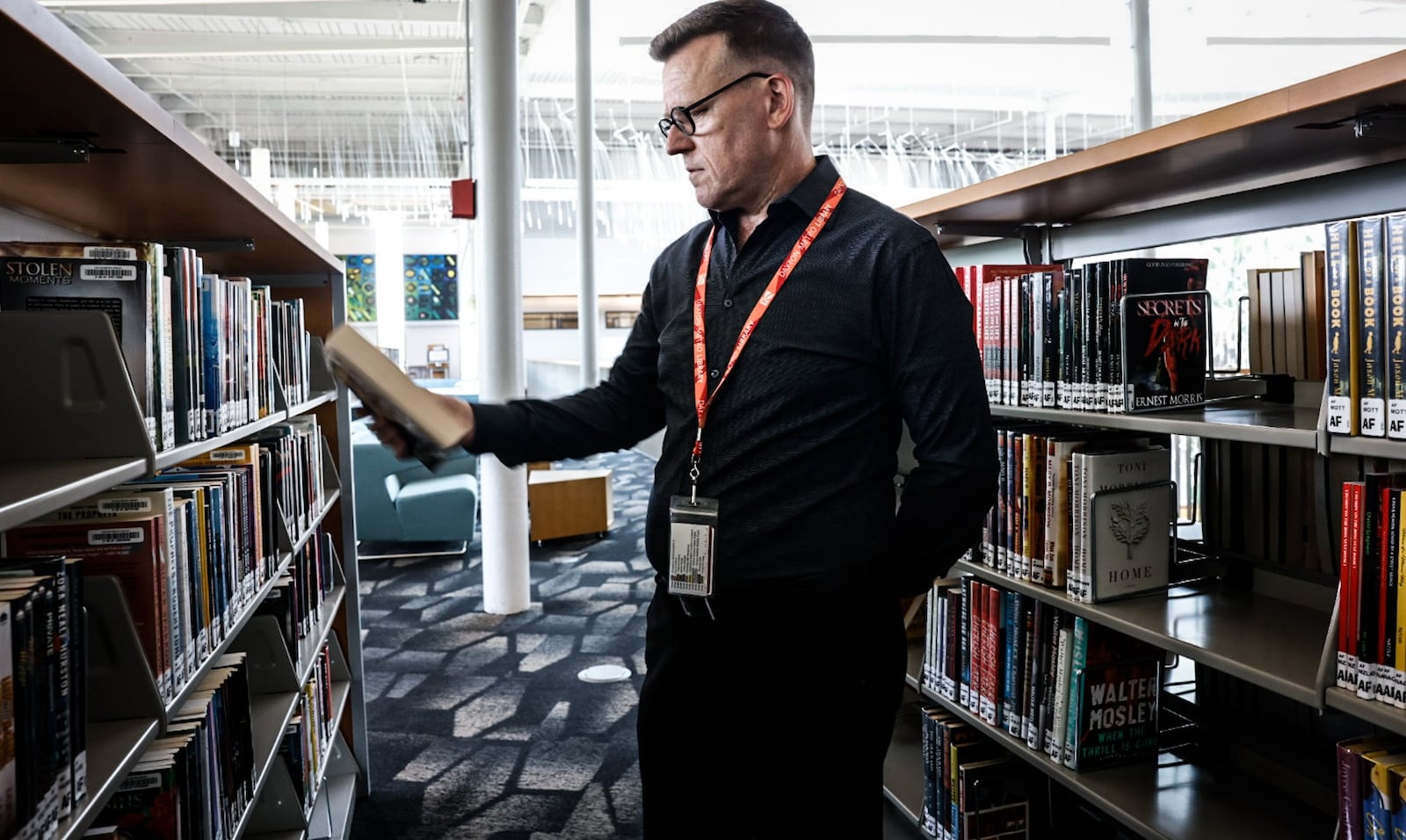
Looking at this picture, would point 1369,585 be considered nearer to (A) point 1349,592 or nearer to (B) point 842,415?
(A) point 1349,592

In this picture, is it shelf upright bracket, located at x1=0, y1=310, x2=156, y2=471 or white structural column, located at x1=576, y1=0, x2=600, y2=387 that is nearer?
shelf upright bracket, located at x1=0, y1=310, x2=156, y2=471

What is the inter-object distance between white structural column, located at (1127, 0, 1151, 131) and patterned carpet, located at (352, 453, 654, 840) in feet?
12.4

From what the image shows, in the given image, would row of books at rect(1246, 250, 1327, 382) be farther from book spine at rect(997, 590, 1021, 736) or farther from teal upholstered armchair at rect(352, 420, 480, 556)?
teal upholstered armchair at rect(352, 420, 480, 556)

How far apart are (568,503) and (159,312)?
17.0ft

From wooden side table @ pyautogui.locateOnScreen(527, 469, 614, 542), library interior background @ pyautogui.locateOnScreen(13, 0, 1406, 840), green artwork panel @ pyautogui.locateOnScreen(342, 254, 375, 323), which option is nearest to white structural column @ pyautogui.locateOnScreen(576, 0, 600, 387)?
library interior background @ pyautogui.locateOnScreen(13, 0, 1406, 840)

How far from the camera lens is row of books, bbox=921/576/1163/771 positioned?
207cm

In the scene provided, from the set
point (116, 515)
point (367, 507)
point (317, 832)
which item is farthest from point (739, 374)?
point (367, 507)

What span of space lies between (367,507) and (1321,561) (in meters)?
5.33

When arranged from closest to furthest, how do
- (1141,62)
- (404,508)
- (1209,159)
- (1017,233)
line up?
1. (1209,159)
2. (1017,233)
3. (1141,62)
4. (404,508)

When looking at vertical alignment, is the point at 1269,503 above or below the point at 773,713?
above

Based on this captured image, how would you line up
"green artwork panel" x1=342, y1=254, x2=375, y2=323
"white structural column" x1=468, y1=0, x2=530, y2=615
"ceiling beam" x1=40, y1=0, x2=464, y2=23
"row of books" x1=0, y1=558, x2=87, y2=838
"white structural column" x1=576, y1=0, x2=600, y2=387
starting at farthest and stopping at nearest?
"green artwork panel" x1=342, y1=254, x2=375, y2=323 → "ceiling beam" x1=40, y1=0, x2=464, y2=23 → "white structural column" x1=576, y1=0, x2=600, y2=387 → "white structural column" x1=468, y1=0, x2=530, y2=615 → "row of books" x1=0, y1=558, x2=87, y2=838

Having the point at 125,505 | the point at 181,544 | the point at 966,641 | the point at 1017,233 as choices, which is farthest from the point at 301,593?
the point at 1017,233

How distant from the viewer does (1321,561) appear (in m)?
1.96

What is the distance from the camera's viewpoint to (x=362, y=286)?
57.9ft
